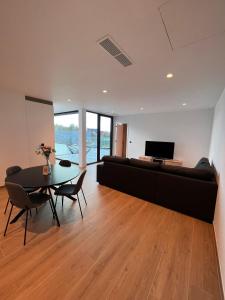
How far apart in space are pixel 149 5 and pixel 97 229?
8.62 feet

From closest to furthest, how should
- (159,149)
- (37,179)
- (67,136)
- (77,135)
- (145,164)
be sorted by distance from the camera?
(37,179) → (145,164) → (159,149) → (77,135) → (67,136)

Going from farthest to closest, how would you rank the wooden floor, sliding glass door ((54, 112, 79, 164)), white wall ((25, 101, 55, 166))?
sliding glass door ((54, 112, 79, 164))
white wall ((25, 101, 55, 166))
the wooden floor

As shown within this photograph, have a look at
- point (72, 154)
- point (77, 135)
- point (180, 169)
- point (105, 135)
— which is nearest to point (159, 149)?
point (105, 135)

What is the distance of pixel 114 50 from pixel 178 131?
4717 mm

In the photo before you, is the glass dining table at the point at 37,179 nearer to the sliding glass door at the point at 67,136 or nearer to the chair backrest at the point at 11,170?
the chair backrest at the point at 11,170

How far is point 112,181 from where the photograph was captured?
11.2ft

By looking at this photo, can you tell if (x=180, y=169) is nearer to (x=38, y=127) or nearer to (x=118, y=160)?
(x=118, y=160)

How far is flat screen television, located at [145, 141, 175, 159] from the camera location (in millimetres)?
5523

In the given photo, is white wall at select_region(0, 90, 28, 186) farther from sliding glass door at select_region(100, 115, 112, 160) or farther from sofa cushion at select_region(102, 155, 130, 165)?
sliding glass door at select_region(100, 115, 112, 160)

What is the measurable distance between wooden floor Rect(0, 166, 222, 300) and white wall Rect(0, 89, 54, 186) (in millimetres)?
1596

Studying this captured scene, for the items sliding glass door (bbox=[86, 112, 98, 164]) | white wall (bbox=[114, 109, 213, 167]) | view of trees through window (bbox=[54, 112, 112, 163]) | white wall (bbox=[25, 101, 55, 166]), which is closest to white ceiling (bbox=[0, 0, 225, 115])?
white wall (bbox=[25, 101, 55, 166])

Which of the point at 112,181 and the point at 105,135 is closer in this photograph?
the point at 112,181

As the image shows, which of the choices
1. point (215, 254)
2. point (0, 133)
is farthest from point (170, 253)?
point (0, 133)

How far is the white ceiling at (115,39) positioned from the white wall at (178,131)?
8.06ft
